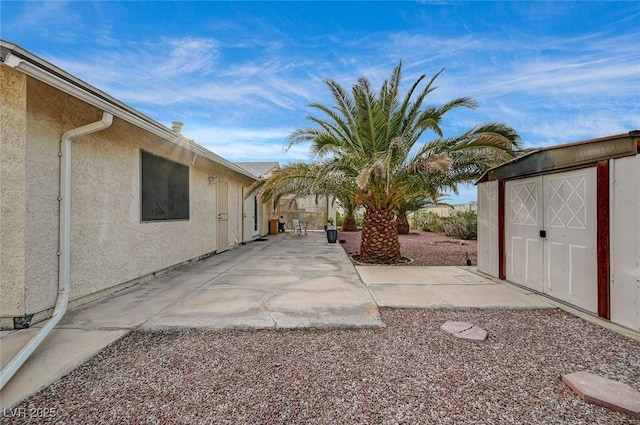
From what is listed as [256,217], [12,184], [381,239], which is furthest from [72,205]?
[256,217]

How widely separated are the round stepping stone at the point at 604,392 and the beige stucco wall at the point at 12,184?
612 centimetres

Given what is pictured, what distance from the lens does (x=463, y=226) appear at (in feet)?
47.3

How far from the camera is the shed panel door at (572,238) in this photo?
418 centimetres

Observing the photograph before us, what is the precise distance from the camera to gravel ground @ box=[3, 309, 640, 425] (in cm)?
212

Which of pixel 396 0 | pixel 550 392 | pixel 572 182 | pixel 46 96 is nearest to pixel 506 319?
pixel 550 392

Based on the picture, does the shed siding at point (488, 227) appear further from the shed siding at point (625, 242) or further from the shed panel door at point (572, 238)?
the shed siding at point (625, 242)

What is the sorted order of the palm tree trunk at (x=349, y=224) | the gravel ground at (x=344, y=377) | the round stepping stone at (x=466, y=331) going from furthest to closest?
1. the palm tree trunk at (x=349, y=224)
2. the round stepping stone at (x=466, y=331)
3. the gravel ground at (x=344, y=377)

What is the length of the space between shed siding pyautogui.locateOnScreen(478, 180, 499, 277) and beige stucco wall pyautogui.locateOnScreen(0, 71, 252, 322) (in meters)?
7.55

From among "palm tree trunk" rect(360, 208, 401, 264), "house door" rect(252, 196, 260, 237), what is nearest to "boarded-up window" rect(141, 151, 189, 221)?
"palm tree trunk" rect(360, 208, 401, 264)

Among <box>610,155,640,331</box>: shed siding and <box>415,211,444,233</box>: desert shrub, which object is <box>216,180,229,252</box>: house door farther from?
<box>415,211,444,233</box>: desert shrub

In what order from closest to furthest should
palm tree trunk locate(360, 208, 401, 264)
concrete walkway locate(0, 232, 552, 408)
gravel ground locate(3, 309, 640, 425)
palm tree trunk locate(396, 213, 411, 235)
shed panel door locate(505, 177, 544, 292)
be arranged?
gravel ground locate(3, 309, 640, 425), concrete walkway locate(0, 232, 552, 408), shed panel door locate(505, 177, 544, 292), palm tree trunk locate(360, 208, 401, 264), palm tree trunk locate(396, 213, 411, 235)

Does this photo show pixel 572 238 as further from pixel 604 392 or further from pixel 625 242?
pixel 604 392

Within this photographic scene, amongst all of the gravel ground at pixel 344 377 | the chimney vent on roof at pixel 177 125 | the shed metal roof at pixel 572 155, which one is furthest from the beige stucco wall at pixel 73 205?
the shed metal roof at pixel 572 155

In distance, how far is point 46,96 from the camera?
3775 millimetres
